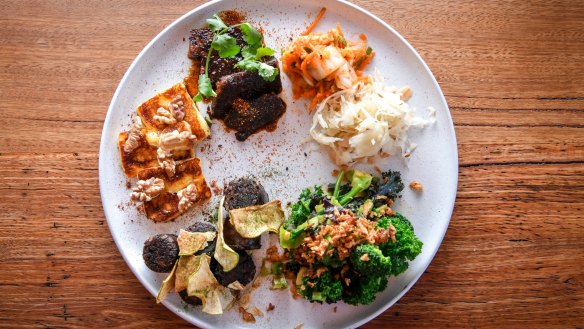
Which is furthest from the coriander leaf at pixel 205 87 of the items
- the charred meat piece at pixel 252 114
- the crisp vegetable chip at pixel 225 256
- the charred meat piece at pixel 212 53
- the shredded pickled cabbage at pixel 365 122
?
the crisp vegetable chip at pixel 225 256

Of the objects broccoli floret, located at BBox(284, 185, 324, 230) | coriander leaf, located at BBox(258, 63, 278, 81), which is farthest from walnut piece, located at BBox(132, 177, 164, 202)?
coriander leaf, located at BBox(258, 63, 278, 81)

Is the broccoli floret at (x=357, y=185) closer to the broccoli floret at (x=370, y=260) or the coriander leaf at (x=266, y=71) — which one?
the broccoli floret at (x=370, y=260)

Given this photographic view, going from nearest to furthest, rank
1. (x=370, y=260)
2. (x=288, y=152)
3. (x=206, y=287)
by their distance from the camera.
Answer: (x=370, y=260), (x=206, y=287), (x=288, y=152)

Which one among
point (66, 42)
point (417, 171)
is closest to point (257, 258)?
point (417, 171)

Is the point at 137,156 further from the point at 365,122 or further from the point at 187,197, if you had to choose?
the point at 365,122

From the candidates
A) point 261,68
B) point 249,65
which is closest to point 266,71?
point 261,68

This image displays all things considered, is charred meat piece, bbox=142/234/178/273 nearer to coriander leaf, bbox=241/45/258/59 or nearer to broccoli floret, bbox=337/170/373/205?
broccoli floret, bbox=337/170/373/205
